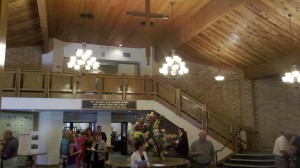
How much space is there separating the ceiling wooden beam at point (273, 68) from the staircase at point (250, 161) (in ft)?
9.95

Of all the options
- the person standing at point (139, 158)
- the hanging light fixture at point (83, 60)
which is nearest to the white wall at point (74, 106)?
the hanging light fixture at point (83, 60)

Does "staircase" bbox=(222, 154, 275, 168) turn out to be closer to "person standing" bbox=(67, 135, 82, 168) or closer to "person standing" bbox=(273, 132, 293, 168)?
"person standing" bbox=(273, 132, 293, 168)

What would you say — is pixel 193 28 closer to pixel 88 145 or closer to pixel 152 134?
pixel 88 145

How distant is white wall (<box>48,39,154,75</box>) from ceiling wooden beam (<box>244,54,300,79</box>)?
433 cm

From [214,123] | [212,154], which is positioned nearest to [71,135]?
[212,154]

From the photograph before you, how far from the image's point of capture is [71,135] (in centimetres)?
733

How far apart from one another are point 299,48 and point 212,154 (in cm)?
555

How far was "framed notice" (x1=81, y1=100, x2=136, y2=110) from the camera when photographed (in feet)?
33.8

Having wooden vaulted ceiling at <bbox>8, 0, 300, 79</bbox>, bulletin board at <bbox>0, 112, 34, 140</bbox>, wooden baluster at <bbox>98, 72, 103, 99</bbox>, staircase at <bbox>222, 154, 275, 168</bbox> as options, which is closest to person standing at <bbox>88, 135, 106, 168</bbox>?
wooden baluster at <bbox>98, 72, 103, 99</bbox>

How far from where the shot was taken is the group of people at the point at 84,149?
274 inches

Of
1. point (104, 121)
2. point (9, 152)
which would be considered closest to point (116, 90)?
point (104, 121)

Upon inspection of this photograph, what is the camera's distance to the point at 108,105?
10492mm

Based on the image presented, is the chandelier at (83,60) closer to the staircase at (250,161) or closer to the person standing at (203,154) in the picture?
the person standing at (203,154)

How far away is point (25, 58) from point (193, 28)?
23.5 feet
